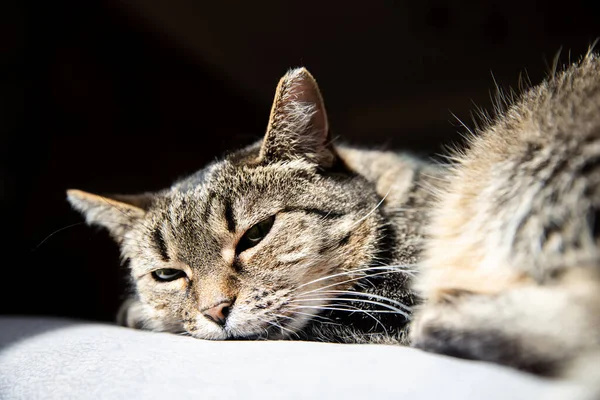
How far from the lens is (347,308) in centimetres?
94

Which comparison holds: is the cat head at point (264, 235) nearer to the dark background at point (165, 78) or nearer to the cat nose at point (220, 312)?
the cat nose at point (220, 312)

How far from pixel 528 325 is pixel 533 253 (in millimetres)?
101

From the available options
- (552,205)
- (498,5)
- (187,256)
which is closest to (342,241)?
(187,256)

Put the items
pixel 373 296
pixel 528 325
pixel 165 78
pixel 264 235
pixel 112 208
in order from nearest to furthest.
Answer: pixel 528 325 → pixel 373 296 → pixel 264 235 → pixel 112 208 → pixel 165 78

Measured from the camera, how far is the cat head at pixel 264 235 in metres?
0.89

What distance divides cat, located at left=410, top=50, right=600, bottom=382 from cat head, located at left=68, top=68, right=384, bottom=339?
0.77 feet

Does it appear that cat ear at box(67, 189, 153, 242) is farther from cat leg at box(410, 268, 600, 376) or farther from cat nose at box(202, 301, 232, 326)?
cat leg at box(410, 268, 600, 376)

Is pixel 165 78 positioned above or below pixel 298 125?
above

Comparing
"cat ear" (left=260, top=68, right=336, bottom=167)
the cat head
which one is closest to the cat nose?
the cat head

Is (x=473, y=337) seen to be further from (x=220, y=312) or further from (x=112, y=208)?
(x=112, y=208)

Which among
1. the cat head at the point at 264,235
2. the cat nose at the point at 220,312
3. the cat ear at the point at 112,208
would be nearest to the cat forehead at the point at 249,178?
the cat head at the point at 264,235

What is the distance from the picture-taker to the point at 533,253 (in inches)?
23.7

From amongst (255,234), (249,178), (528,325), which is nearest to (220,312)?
(255,234)

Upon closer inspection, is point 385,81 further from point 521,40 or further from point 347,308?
point 347,308
